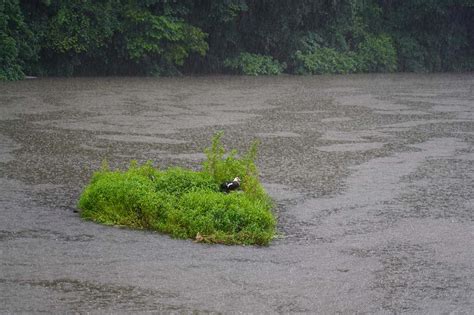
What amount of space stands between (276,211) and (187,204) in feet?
5.18

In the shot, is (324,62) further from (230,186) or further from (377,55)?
(230,186)

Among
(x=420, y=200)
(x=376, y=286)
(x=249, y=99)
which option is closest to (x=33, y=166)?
(x=420, y=200)

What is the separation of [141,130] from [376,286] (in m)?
10.5

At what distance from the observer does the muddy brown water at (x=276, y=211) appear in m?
7.39

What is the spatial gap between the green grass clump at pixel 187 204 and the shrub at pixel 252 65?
83.7 ft

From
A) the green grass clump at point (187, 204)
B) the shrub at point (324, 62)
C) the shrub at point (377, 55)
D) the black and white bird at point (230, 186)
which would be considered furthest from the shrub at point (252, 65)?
the black and white bird at point (230, 186)

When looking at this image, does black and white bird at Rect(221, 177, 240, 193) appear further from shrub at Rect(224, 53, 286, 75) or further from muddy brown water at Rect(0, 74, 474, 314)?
shrub at Rect(224, 53, 286, 75)

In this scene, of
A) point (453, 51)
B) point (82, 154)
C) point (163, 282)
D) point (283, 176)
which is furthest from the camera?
point (453, 51)

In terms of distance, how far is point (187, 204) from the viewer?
952cm

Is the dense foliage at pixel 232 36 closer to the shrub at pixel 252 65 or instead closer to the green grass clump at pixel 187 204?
the shrub at pixel 252 65

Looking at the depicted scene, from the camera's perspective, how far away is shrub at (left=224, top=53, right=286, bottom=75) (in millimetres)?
36000

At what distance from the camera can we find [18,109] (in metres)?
20.2

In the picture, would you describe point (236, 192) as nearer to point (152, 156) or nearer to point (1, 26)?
point (152, 156)

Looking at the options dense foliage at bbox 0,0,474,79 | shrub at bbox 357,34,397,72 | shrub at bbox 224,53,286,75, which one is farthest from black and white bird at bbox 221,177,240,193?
shrub at bbox 357,34,397,72
